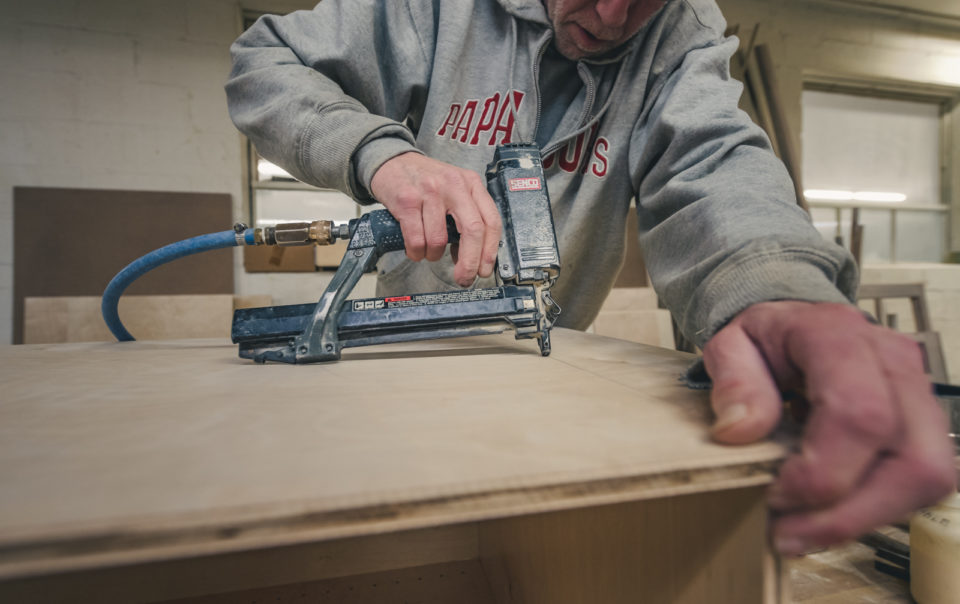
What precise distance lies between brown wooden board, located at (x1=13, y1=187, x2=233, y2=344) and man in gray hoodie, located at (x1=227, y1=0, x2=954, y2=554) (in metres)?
2.35

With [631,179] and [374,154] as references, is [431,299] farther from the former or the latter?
[631,179]

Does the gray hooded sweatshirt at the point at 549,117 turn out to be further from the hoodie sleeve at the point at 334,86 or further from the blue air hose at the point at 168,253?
the blue air hose at the point at 168,253

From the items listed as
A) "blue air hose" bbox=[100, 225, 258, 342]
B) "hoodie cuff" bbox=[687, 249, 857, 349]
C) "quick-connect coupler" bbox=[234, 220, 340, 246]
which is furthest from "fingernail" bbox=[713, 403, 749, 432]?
"blue air hose" bbox=[100, 225, 258, 342]

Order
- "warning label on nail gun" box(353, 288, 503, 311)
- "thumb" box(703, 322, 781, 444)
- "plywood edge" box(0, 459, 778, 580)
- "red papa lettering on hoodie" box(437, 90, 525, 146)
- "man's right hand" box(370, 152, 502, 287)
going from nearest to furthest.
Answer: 1. "plywood edge" box(0, 459, 778, 580)
2. "thumb" box(703, 322, 781, 444)
3. "man's right hand" box(370, 152, 502, 287)
4. "warning label on nail gun" box(353, 288, 503, 311)
5. "red papa lettering on hoodie" box(437, 90, 525, 146)

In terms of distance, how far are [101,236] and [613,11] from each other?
10.2ft

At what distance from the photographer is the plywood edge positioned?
25 centimetres

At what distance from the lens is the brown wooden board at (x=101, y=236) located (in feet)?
9.15

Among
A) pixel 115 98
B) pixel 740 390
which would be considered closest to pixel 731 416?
pixel 740 390

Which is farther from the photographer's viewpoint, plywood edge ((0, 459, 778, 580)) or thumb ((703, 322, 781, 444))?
thumb ((703, 322, 781, 444))

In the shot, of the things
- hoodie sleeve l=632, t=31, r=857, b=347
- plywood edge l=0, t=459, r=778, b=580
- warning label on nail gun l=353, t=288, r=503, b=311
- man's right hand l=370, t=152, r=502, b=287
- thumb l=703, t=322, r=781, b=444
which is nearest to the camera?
plywood edge l=0, t=459, r=778, b=580

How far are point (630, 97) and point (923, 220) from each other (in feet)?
15.7

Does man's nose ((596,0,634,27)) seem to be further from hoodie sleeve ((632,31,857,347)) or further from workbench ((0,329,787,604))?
workbench ((0,329,787,604))

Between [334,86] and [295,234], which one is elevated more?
[334,86]

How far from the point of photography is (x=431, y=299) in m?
0.77
